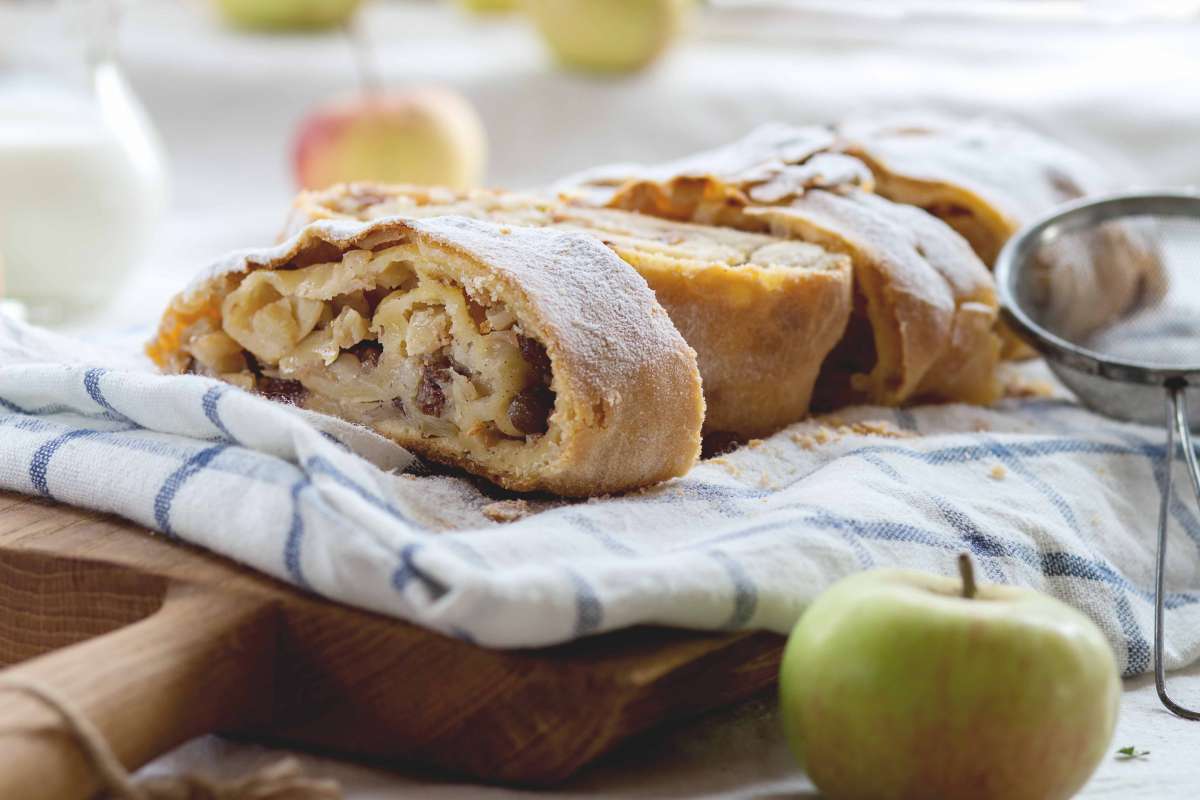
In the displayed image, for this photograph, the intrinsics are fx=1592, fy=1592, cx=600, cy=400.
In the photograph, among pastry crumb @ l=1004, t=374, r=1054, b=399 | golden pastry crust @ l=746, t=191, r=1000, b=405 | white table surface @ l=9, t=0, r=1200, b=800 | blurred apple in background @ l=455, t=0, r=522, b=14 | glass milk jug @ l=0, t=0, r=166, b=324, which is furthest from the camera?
blurred apple in background @ l=455, t=0, r=522, b=14

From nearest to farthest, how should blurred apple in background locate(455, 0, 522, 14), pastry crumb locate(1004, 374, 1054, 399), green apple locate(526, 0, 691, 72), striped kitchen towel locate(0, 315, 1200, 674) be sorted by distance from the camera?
striped kitchen towel locate(0, 315, 1200, 674)
pastry crumb locate(1004, 374, 1054, 399)
green apple locate(526, 0, 691, 72)
blurred apple in background locate(455, 0, 522, 14)

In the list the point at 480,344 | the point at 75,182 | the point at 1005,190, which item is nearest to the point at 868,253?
the point at 1005,190

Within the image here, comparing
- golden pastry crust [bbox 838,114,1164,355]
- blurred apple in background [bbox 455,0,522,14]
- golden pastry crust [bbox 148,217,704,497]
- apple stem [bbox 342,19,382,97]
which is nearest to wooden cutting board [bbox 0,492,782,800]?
golden pastry crust [bbox 148,217,704,497]

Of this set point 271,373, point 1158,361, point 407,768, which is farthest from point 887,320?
point 407,768

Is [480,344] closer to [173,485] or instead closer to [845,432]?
[173,485]

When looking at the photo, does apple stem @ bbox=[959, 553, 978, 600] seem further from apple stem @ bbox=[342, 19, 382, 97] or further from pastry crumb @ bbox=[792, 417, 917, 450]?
apple stem @ bbox=[342, 19, 382, 97]

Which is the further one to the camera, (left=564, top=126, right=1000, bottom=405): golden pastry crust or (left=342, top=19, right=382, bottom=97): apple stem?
(left=342, top=19, right=382, bottom=97): apple stem

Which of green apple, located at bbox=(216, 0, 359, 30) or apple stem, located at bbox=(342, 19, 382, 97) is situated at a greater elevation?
green apple, located at bbox=(216, 0, 359, 30)
